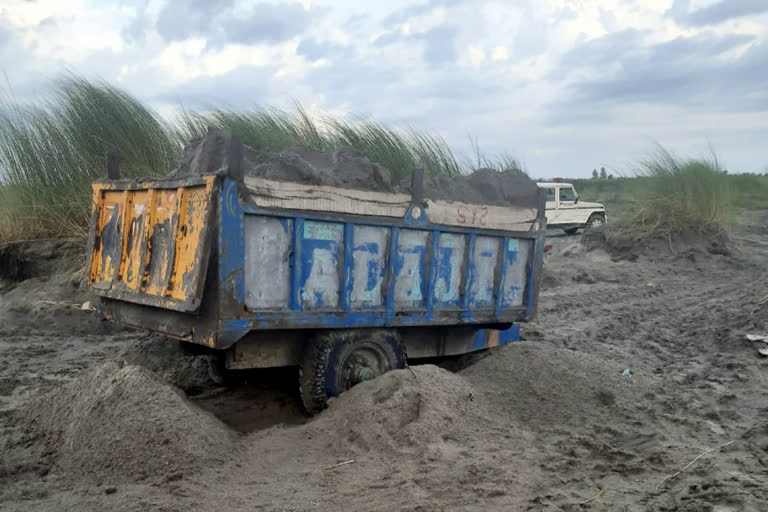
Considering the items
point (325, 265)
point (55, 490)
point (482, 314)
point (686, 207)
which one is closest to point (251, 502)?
point (55, 490)

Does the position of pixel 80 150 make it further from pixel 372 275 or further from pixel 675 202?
pixel 675 202

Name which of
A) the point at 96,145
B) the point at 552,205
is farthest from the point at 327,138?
the point at 552,205

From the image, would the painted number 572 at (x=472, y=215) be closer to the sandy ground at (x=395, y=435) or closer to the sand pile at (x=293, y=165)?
the sand pile at (x=293, y=165)

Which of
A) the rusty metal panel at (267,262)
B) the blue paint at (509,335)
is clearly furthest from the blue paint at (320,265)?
the blue paint at (509,335)

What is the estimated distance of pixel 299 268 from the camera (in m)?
4.93

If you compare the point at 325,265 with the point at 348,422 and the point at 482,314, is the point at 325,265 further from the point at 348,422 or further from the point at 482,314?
the point at 482,314

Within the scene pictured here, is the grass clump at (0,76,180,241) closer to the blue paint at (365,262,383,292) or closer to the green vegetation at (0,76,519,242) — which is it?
the green vegetation at (0,76,519,242)

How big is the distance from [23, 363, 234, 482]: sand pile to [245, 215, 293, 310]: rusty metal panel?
80 centimetres

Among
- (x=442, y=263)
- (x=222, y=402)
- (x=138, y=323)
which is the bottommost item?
(x=222, y=402)

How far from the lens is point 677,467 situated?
14.3 ft

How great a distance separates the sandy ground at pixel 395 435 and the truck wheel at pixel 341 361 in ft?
0.77

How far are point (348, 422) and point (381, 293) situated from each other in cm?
109

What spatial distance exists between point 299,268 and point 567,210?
15727mm

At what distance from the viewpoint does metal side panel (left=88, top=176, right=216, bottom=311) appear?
14.8ft
